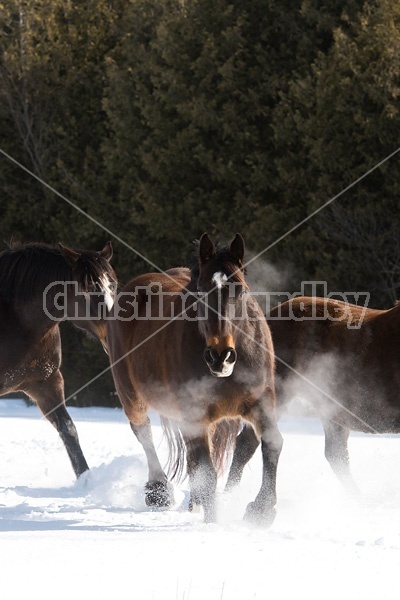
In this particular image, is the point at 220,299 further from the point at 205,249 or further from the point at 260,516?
the point at 260,516

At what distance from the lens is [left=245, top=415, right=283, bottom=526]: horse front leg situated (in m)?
6.17

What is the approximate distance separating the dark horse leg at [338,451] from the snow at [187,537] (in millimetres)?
155

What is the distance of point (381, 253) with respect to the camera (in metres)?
15.1

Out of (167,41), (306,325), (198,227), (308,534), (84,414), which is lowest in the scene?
(84,414)

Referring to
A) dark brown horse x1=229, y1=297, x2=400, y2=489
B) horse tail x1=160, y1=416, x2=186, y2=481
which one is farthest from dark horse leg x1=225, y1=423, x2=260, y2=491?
horse tail x1=160, y1=416, x2=186, y2=481

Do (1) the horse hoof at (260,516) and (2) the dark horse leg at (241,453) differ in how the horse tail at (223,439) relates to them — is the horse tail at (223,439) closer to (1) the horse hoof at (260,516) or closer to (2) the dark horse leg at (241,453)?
(2) the dark horse leg at (241,453)

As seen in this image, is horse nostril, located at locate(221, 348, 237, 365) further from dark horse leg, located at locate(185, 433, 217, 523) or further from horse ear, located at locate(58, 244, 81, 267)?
horse ear, located at locate(58, 244, 81, 267)

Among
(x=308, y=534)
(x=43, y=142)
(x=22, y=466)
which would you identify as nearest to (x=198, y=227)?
(x=43, y=142)

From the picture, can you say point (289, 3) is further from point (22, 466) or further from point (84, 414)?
point (22, 466)

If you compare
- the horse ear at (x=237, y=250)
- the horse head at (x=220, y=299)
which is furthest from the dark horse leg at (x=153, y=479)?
the horse ear at (x=237, y=250)

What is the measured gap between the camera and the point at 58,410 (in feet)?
28.1

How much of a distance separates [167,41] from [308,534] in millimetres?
13381

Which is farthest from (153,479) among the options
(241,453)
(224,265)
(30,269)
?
(224,265)

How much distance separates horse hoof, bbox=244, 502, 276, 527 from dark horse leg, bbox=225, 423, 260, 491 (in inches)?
42.5
